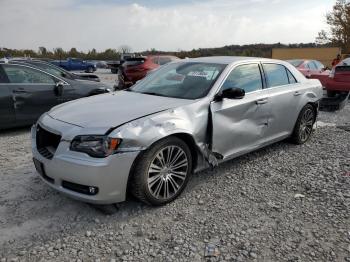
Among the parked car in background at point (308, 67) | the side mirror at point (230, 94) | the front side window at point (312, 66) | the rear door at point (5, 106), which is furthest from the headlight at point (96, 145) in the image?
the front side window at point (312, 66)

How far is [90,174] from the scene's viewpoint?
314 cm

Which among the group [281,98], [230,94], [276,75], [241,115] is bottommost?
[241,115]

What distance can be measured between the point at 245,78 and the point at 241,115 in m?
0.61

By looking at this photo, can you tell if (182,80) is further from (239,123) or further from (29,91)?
(29,91)

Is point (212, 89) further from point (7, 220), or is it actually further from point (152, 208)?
point (7, 220)

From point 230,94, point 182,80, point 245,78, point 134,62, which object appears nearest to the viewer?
point 230,94

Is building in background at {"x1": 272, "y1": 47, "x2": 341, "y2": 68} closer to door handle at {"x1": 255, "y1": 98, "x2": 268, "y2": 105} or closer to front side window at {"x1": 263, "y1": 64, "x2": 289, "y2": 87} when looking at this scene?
front side window at {"x1": 263, "y1": 64, "x2": 289, "y2": 87}

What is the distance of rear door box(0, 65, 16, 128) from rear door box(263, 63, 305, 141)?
4605mm

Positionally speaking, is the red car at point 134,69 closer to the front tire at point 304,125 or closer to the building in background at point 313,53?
the front tire at point 304,125

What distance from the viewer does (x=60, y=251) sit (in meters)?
2.92

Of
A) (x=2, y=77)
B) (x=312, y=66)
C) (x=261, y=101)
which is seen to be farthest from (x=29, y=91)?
(x=312, y=66)

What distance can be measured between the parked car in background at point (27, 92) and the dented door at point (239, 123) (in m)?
4.15

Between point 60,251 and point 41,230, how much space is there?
16.6 inches

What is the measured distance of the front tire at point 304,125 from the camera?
18.6 feet
